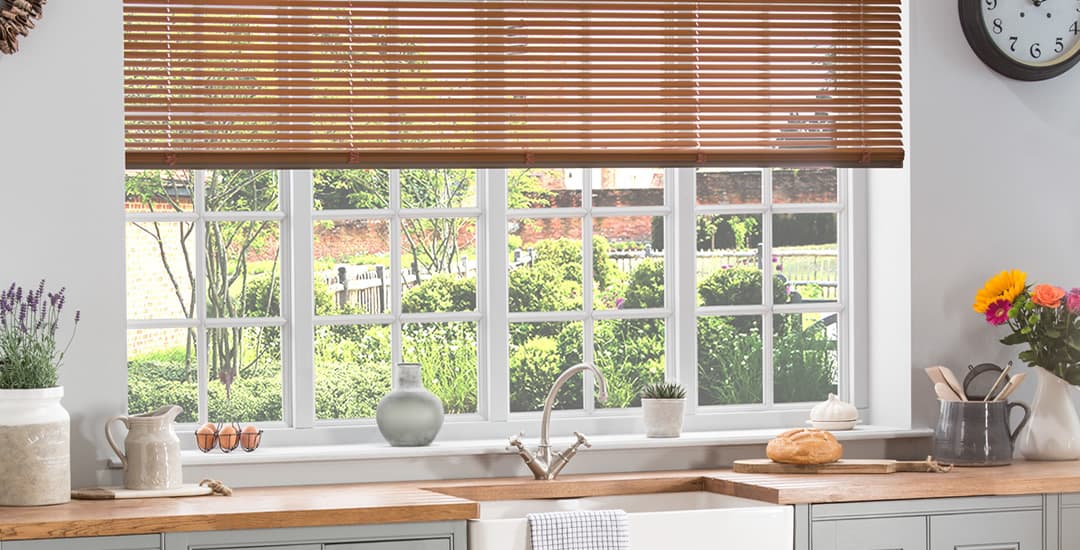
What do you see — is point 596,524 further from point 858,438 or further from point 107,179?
point 107,179

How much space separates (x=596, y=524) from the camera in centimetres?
367

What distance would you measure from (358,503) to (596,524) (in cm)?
64

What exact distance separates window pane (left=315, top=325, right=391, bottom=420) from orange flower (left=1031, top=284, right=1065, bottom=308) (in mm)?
2102

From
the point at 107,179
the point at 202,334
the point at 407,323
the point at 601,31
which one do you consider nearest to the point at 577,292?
the point at 407,323

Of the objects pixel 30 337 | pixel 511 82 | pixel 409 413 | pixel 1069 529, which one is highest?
pixel 511 82

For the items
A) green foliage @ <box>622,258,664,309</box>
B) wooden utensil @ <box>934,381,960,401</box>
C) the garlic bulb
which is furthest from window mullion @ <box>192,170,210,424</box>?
wooden utensil @ <box>934,381,960,401</box>

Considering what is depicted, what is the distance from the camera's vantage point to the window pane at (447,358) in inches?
178

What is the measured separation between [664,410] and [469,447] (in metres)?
0.66

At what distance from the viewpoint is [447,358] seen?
4.54 metres

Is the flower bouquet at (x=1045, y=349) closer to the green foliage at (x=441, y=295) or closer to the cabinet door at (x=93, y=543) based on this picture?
the green foliage at (x=441, y=295)

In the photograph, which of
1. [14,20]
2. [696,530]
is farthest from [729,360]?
[14,20]

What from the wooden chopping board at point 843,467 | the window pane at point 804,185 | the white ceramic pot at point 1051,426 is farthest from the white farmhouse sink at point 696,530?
the window pane at point 804,185

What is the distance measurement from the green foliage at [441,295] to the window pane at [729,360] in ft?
2.71

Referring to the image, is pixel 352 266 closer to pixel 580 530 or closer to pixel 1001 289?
pixel 580 530
